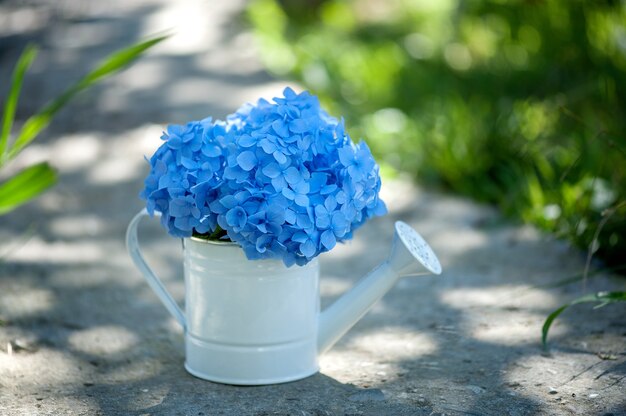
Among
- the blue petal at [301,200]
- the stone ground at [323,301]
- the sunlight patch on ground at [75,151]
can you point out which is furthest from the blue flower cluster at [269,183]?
the sunlight patch on ground at [75,151]

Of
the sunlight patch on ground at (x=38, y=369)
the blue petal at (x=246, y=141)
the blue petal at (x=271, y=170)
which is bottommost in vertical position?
the sunlight patch on ground at (x=38, y=369)

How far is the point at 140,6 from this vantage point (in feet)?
19.3

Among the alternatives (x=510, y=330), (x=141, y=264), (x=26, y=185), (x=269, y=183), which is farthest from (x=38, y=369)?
(x=510, y=330)

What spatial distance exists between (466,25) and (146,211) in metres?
3.85

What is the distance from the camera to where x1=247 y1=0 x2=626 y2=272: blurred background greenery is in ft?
9.69

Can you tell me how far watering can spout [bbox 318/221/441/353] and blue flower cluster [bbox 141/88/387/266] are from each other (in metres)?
0.12

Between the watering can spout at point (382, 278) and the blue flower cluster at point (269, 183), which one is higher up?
the blue flower cluster at point (269, 183)

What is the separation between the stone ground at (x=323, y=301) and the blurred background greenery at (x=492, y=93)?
0.14m

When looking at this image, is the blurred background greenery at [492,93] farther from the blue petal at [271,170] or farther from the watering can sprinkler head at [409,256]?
the blue petal at [271,170]

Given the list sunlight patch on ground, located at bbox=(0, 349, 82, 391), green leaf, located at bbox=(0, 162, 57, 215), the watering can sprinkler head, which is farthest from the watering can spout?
green leaf, located at bbox=(0, 162, 57, 215)

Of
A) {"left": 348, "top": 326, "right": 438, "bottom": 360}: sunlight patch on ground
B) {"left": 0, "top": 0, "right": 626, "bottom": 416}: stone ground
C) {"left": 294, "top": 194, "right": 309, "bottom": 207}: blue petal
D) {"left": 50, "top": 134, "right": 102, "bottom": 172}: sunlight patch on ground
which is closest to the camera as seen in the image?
{"left": 294, "top": 194, "right": 309, "bottom": 207}: blue petal

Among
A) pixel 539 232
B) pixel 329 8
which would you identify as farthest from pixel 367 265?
pixel 329 8

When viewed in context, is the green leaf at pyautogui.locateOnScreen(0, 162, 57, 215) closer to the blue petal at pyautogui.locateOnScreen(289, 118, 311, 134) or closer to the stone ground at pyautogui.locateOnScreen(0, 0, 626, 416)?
the stone ground at pyautogui.locateOnScreen(0, 0, 626, 416)

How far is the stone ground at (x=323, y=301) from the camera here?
1.79 metres
